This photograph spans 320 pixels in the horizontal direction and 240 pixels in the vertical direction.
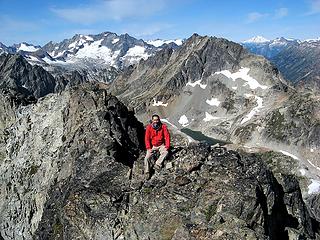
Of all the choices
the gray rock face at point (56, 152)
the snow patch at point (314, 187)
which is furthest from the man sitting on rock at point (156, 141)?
the snow patch at point (314, 187)

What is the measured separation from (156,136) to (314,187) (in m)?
126

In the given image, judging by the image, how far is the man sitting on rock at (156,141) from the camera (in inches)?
1355

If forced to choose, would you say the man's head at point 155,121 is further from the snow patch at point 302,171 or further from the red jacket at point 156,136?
the snow patch at point 302,171

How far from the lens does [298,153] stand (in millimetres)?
196750

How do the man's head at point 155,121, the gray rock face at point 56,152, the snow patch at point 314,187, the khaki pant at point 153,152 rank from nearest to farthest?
the man's head at point 155,121
the khaki pant at point 153,152
the gray rock face at point 56,152
the snow patch at point 314,187

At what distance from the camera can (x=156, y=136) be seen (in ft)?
114

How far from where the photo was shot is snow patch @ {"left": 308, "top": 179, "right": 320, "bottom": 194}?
145488mm

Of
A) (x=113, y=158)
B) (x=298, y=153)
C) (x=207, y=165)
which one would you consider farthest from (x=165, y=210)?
(x=298, y=153)

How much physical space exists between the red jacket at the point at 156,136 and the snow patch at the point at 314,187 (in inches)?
4801

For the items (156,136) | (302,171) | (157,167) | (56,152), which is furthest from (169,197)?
(302,171)

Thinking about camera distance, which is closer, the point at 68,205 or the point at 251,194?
the point at 251,194

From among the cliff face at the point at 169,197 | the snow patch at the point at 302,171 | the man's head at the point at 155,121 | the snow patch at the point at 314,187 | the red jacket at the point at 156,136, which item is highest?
the man's head at the point at 155,121

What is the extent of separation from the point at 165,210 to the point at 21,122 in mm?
47516

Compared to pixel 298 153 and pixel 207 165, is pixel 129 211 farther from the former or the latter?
pixel 298 153
